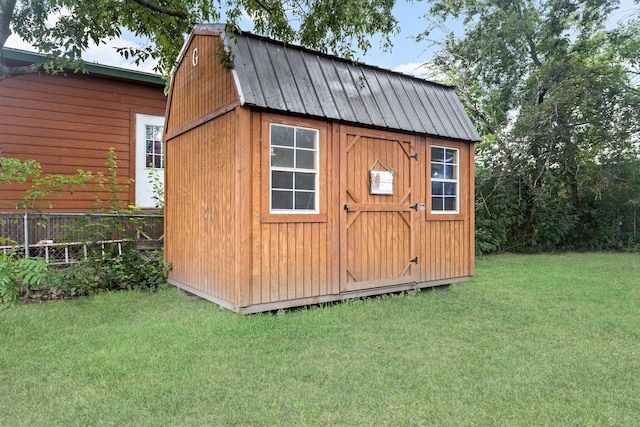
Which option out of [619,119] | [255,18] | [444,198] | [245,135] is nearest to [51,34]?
[245,135]

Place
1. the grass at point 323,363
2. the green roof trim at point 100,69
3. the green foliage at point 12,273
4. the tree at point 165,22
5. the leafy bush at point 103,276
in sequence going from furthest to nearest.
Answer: the green roof trim at point 100,69 → the leafy bush at point 103,276 → the tree at point 165,22 → the green foliage at point 12,273 → the grass at point 323,363

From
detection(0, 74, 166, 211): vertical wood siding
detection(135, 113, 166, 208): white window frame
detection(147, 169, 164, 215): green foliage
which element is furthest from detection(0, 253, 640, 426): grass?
detection(0, 74, 166, 211): vertical wood siding

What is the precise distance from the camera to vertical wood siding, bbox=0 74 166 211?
7219mm

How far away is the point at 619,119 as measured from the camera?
10.5 m

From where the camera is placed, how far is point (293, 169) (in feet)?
15.2

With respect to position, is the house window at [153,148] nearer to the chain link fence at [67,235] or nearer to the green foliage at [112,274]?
the chain link fence at [67,235]

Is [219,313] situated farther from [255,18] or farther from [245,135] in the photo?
[255,18]

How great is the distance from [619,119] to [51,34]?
12316 millimetres

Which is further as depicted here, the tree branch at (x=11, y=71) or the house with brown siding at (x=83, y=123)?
the house with brown siding at (x=83, y=123)

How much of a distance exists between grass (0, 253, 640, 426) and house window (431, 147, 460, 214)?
1459mm

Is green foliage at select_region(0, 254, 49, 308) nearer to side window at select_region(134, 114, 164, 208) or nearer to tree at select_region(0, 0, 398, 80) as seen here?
tree at select_region(0, 0, 398, 80)

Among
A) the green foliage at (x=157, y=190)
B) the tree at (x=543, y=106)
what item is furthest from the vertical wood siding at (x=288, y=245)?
the tree at (x=543, y=106)

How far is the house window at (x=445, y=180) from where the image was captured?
593 centimetres

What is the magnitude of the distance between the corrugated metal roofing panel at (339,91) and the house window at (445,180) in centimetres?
29
